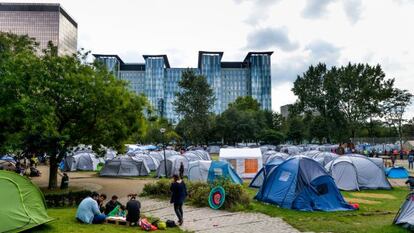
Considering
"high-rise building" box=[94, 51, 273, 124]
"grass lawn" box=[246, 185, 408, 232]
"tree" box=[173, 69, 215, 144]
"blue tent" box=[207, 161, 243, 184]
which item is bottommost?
"grass lawn" box=[246, 185, 408, 232]

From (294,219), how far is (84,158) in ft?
83.3

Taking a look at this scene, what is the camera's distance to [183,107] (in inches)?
2530

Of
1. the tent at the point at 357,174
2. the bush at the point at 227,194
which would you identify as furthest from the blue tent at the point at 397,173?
the bush at the point at 227,194

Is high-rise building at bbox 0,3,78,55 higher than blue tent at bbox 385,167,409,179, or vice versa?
high-rise building at bbox 0,3,78,55

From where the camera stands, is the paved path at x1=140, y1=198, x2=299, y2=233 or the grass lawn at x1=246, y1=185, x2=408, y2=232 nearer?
the grass lawn at x1=246, y1=185, x2=408, y2=232

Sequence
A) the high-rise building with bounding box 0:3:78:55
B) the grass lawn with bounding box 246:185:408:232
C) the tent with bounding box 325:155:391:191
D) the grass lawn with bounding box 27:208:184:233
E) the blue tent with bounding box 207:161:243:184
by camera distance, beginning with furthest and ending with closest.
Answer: the high-rise building with bounding box 0:3:78:55 → the blue tent with bounding box 207:161:243:184 → the tent with bounding box 325:155:391:191 → the grass lawn with bounding box 246:185:408:232 → the grass lawn with bounding box 27:208:184:233

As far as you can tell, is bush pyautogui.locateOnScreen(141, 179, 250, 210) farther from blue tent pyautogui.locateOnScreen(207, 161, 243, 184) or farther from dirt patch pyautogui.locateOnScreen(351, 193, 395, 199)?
dirt patch pyautogui.locateOnScreen(351, 193, 395, 199)

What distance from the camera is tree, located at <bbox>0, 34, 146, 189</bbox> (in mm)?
15922

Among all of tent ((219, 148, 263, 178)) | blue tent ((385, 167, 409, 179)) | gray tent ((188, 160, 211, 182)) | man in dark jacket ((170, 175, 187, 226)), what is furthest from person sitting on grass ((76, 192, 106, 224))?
blue tent ((385, 167, 409, 179))

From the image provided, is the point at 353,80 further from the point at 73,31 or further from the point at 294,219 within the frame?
the point at 73,31

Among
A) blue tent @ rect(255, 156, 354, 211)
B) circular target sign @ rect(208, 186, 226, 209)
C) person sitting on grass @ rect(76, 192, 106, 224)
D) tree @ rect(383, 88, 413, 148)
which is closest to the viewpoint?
person sitting on grass @ rect(76, 192, 106, 224)

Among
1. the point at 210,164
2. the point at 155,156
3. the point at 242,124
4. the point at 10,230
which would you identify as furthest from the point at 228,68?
the point at 10,230

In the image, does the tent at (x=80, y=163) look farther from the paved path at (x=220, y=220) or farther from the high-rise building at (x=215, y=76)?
the high-rise building at (x=215, y=76)

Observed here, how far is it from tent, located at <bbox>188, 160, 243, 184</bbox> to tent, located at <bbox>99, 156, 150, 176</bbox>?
783 centimetres
